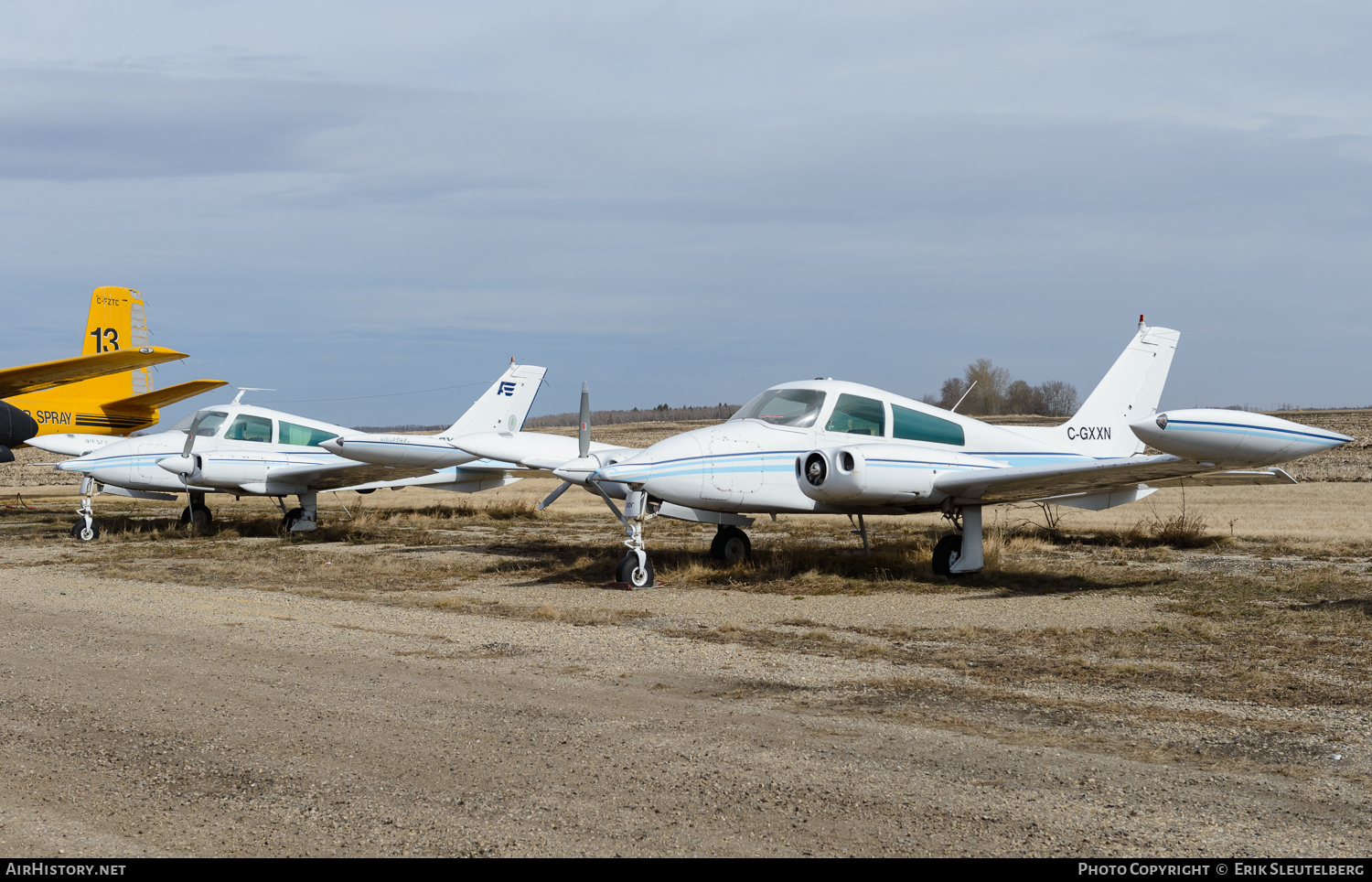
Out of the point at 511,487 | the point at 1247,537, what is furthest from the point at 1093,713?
the point at 511,487

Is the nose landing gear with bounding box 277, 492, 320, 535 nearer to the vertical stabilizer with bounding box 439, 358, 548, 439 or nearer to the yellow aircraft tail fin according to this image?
the vertical stabilizer with bounding box 439, 358, 548, 439

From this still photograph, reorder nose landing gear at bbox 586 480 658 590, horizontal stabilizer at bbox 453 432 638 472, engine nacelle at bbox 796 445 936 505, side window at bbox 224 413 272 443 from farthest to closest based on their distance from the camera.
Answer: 1. side window at bbox 224 413 272 443
2. horizontal stabilizer at bbox 453 432 638 472
3. nose landing gear at bbox 586 480 658 590
4. engine nacelle at bbox 796 445 936 505

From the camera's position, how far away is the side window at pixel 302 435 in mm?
21134

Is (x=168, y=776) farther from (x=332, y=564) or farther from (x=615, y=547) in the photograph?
(x=615, y=547)

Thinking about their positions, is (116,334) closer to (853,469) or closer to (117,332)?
(117,332)

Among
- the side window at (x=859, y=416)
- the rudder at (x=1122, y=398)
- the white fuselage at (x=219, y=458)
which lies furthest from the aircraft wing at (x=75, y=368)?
the rudder at (x=1122, y=398)

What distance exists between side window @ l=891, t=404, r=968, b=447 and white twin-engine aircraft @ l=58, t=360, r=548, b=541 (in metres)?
8.60

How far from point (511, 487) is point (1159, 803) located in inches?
1641

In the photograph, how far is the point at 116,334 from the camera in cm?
2777

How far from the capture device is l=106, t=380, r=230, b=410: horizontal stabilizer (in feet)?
82.1

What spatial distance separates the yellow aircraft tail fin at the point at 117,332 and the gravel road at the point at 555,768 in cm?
2010

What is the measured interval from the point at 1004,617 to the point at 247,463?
1545 centimetres

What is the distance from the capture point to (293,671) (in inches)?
289

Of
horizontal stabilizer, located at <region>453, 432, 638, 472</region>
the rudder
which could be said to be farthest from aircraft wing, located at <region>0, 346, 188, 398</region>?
the rudder
